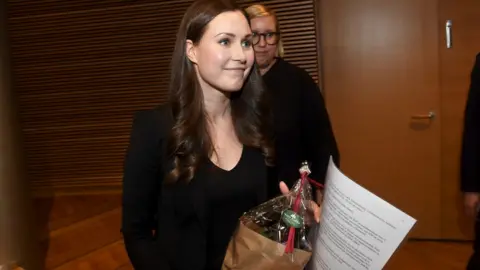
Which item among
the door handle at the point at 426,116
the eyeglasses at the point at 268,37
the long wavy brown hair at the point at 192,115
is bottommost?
the door handle at the point at 426,116

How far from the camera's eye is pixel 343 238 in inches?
38.8

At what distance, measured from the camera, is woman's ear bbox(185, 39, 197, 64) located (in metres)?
1.29

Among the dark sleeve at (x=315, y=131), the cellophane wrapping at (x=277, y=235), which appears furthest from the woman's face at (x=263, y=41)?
the cellophane wrapping at (x=277, y=235)

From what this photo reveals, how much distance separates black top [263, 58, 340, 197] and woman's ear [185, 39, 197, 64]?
725 mm

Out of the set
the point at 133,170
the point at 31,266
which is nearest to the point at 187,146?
the point at 133,170

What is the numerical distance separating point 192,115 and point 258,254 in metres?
0.43

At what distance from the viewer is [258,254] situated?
1.07 metres

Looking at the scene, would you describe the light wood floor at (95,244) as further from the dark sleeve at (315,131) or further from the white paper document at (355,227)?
the white paper document at (355,227)

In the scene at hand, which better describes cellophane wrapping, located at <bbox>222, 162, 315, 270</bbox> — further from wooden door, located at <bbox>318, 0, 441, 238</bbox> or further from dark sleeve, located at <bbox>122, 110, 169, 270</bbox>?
wooden door, located at <bbox>318, 0, 441, 238</bbox>

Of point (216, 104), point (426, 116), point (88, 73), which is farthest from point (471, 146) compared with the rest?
point (88, 73)

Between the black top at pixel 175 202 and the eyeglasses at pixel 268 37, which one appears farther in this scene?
the eyeglasses at pixel 268 37

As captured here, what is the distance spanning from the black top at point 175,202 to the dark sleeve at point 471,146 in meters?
1.03

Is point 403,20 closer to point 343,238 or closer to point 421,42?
point 421,42

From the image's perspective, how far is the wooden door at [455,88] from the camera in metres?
3.46
